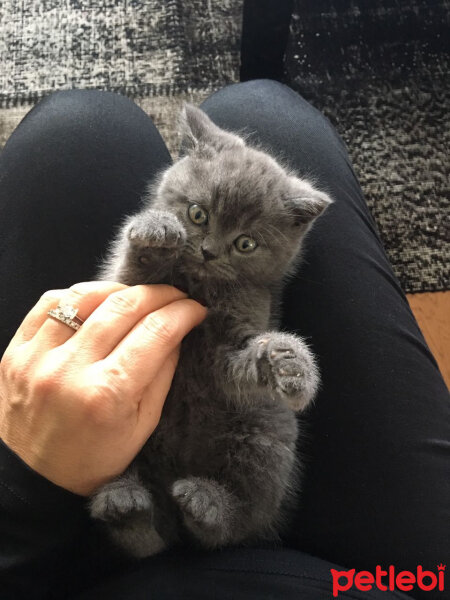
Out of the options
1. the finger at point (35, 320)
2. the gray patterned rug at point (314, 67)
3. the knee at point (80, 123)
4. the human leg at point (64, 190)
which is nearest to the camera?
the finger at point (35, 320)

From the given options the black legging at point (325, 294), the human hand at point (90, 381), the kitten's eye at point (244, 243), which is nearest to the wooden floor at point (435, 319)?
the black legging at point (325, 294)

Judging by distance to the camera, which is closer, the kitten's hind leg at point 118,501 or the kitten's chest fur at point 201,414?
the kitten's hind leg at point 118,501

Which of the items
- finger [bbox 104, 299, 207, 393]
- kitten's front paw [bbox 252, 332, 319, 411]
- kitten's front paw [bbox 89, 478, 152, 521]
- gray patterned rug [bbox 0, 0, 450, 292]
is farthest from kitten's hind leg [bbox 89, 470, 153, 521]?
gray patterned rug [bbox 0, 0, 450, 292]

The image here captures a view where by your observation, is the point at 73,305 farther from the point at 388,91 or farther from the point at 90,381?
the point at 388,91

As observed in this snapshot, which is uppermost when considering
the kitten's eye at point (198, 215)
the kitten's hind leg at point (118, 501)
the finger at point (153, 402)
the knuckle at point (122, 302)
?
the kitten's eye at point (198, 215)

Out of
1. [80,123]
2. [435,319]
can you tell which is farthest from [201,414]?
[435,319]

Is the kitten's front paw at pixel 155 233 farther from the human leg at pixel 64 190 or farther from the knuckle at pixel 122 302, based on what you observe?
the human leg at pixel 64 190

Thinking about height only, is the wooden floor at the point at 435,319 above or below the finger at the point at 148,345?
below

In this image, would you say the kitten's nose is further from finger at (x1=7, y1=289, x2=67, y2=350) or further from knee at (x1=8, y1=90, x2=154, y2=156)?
knee at (x1=8, y1=90, x2=154, y2=156)
